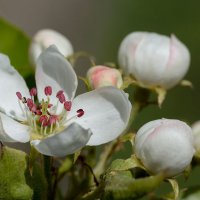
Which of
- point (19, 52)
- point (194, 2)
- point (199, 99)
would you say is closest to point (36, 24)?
point (194, 2)

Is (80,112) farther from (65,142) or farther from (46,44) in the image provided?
(46,44)

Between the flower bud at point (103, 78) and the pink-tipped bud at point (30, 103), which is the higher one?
the flower bud at point (103, 78)

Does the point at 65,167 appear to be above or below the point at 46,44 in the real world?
below

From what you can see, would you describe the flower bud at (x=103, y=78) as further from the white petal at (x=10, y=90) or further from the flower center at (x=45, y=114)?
the white petal at (x=10, y=90)

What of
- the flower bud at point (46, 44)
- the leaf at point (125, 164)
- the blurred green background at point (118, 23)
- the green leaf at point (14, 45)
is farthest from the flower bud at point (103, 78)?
the blurred green background at point (118, 23)

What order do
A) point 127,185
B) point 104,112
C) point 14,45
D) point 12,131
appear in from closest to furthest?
point 127,185 → point 12,131 → point 104,112 → point 14,45

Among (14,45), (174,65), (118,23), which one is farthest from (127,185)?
(118,23)

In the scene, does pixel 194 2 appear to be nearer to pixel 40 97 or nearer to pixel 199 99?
pixel 199 99

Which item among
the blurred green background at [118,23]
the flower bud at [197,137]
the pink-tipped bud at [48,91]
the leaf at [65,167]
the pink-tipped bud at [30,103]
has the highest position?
the pink-tipped bud at [48,91]
